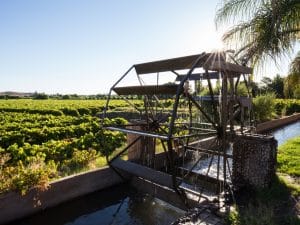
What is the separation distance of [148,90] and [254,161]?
80.5 inches

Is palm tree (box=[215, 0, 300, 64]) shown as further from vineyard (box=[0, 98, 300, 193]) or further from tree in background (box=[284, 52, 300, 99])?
vineyard (box=[0, 98, 300, 193])

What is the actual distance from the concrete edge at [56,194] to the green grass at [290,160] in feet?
11.0

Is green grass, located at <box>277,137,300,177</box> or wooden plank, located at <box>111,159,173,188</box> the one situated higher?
wooden plank, located at <box>111,159,173,188</box>

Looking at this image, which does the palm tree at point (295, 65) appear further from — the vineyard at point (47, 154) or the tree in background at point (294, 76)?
the vineyard at point (47, 154)

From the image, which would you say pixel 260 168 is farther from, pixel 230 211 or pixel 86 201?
pixel 86 201

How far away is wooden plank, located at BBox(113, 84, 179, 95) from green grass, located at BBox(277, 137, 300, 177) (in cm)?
289

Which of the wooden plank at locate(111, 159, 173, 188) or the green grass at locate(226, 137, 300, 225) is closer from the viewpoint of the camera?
the green grass at locate(226, 137, 300, 225)

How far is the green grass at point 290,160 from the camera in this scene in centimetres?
575

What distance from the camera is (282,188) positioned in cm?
460

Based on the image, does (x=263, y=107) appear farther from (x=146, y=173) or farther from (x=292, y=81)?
(x=146, y=173)

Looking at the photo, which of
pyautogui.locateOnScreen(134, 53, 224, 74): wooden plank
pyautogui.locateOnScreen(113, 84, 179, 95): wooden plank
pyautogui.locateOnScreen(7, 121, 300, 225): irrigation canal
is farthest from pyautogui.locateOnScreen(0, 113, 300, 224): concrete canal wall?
pyautogui.locateOnScreen(134, 53, 224, 74): wooden plank

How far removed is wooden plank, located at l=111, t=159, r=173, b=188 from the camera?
15.1 feet

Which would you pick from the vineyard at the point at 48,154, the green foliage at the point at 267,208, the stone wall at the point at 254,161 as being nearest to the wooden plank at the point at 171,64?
the stone wall at the point at 254,161

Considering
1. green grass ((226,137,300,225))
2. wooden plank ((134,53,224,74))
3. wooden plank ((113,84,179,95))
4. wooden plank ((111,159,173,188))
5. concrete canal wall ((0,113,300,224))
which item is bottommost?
concrete canal wall ((0,113,300,224))
